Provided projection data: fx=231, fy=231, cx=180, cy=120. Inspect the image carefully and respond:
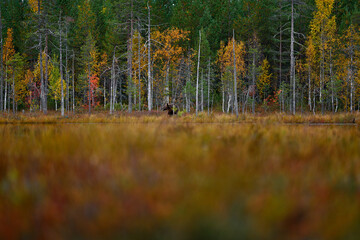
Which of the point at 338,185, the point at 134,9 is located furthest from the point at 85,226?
the point at 134,9

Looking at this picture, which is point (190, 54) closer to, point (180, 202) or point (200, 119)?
point (200, 119)

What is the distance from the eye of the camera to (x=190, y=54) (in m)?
29.5

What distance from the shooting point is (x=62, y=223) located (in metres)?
0.91

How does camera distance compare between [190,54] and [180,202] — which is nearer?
[180,202]

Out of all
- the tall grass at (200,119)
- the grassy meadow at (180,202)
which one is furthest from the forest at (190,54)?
the grassy meadow at (180,202)

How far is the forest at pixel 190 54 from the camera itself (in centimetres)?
2339

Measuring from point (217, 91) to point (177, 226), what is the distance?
131 feet

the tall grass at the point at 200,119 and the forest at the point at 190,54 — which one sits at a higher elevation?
the forest at the point at 190,54

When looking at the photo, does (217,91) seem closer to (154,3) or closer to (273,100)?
(273,100)

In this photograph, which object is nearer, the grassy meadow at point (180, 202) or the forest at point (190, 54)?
the grassy meadow at point (180, 202)

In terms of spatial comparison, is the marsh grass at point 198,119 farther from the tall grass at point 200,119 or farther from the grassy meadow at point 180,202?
the grassy meadow at point 180,202

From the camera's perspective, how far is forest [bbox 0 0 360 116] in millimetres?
23391

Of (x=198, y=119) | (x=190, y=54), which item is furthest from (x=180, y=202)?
(x=190, y=54)

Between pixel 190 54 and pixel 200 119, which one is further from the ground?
pixel 190 54
